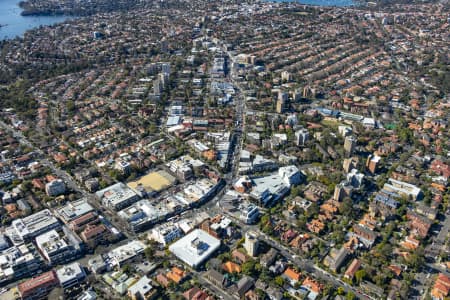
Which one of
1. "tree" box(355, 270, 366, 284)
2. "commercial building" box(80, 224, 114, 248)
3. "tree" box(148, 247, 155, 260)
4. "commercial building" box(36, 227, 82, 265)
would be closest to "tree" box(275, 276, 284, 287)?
"tree" box(355, 270, 366, 284)

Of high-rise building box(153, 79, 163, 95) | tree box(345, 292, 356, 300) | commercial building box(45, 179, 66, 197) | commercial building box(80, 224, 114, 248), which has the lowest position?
tree box(345, 292, 356, 300)

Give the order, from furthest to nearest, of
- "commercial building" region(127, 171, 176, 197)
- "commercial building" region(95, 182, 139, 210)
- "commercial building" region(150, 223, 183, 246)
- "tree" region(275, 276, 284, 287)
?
"commercial building" region(127, 171, 176, 197) → "commercial building" region(95, 182, 139, 210) → "commercial building" region(150, 223, 183, 246) → "tree" region(275, 276, 284, 287)

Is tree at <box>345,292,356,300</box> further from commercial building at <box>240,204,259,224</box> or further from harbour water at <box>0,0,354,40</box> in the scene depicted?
harbour water at <box>0,0,354,40</box>

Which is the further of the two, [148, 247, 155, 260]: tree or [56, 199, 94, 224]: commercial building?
[56, 199, 94, 224]: commercial building

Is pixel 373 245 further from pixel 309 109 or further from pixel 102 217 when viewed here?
pixel 309 109

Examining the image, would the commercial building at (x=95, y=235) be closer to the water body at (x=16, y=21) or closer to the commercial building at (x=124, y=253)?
the commercial building at (x=124, y=253)

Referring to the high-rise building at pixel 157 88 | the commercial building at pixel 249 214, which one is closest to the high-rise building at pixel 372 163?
the commercial building at pixel 249 214

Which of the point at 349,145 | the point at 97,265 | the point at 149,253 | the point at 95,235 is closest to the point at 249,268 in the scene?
the point at 149,253

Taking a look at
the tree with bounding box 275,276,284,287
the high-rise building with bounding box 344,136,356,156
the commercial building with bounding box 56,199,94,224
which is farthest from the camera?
the high-rise building with bounding box 344,136,356,156
